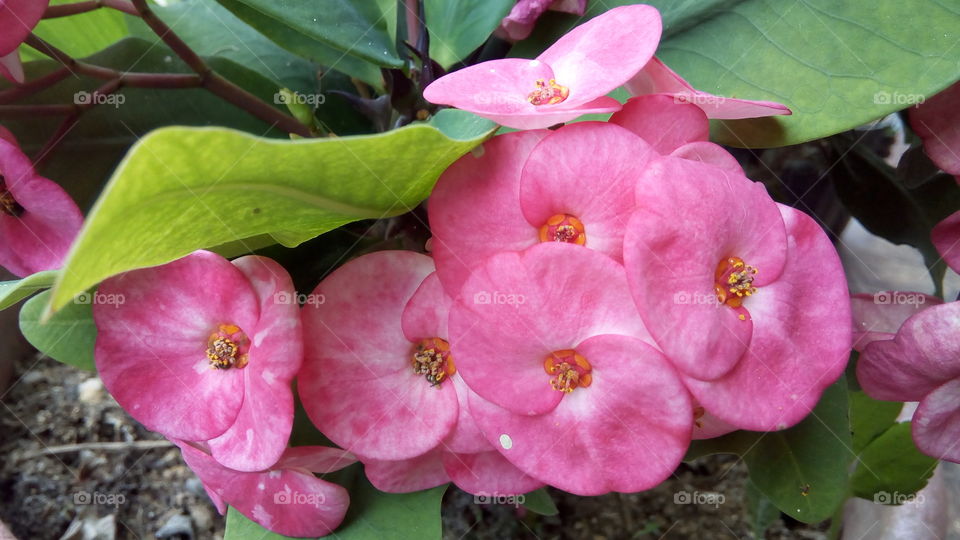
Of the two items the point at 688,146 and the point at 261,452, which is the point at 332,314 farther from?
the point at 688,146

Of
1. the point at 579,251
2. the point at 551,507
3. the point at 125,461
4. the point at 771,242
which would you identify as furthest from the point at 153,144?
the point at 125,461

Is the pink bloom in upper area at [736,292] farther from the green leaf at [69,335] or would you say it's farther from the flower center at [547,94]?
the green leaf at [69,335]

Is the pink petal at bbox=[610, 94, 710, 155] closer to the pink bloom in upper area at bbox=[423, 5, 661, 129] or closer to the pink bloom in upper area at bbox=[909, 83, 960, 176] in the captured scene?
the pink bloom in upper area at bbox=[423, 5, 661, 129]

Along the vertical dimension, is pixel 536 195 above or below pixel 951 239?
above
